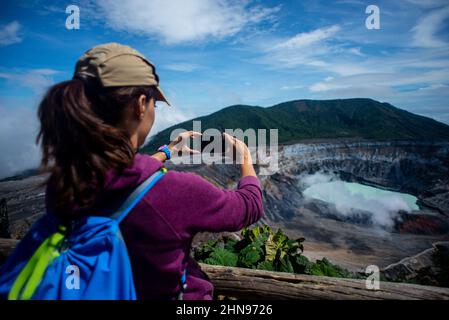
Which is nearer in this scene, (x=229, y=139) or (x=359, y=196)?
(x=229, y=139)

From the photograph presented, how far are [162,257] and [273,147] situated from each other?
5734 cm

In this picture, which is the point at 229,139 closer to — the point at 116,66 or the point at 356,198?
the point at 116,66

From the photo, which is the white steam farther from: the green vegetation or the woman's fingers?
the woman's fingers

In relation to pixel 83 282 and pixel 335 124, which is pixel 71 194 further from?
pixel 335 124

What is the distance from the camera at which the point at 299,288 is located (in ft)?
8.19

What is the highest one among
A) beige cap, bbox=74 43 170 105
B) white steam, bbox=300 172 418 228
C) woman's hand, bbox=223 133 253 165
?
beige cap, bbox=74 43 170 105

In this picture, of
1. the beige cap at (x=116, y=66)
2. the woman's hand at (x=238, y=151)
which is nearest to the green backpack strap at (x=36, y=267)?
the beige cap at (x=116, y=66)

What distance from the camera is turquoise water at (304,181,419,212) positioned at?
47625 millimetres

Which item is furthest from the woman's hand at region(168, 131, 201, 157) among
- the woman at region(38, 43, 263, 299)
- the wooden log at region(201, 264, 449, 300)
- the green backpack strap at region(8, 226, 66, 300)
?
the wooden log at region(201, 264, 449, 300)

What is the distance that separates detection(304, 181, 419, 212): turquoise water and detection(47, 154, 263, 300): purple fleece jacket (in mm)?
45694

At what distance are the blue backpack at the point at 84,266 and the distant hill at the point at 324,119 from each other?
97528 mm

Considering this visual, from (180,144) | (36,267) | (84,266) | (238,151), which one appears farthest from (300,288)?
(36,267)

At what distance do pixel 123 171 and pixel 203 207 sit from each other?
37cm
